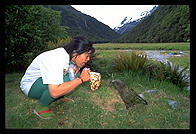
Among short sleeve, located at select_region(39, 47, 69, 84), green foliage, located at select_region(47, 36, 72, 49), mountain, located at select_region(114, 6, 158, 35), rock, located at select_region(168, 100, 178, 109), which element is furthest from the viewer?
mountain, located at select_region(114, 6, 158, 35)

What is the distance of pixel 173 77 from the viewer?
198 centimetres

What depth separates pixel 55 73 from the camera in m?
1.48

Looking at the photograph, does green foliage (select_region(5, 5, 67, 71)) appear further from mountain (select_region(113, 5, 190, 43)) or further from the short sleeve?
mountain (select_region(113, 5, 190, 43))

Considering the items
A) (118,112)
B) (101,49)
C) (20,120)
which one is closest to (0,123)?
(20,120)

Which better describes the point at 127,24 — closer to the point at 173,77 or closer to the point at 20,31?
the point at 173,77

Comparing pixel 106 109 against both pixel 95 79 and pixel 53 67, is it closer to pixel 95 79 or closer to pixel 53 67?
pixel 95 79

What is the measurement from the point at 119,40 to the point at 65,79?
84cm

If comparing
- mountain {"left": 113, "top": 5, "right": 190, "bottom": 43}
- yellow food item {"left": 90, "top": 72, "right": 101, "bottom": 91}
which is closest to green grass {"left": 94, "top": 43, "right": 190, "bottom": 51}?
mountain {"left": 113, "top": 5, "right": 190, "bottom": 43}

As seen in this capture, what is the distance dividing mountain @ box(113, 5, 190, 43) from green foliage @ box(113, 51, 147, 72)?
0.19 metres

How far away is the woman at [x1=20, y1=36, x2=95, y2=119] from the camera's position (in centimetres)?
150

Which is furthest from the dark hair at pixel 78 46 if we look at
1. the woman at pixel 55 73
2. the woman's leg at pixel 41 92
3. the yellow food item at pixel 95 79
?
the woman's leg at pixel 41 92

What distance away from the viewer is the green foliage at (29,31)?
2.04 meters

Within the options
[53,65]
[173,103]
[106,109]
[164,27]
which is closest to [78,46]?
[53,65]

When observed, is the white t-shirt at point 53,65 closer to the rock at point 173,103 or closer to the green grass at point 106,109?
the green grass at point 106,109
